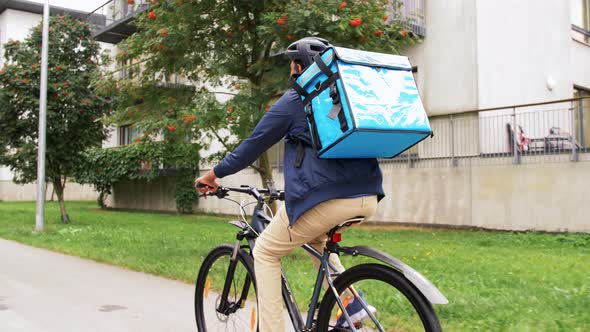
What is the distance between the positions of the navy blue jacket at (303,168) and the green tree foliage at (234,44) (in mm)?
4268

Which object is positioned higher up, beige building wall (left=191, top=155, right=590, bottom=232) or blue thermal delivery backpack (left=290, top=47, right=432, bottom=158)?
blue thermal delivery backpack (left=290, top=47, right=432, bottom=158)

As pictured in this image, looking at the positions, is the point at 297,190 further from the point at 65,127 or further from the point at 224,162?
the point at 65,127

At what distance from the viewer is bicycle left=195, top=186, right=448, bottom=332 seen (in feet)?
Result: 8.02

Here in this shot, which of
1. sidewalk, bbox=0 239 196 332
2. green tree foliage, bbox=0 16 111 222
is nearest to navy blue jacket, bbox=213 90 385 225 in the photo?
sidewalk, bbox=0 239 196 332

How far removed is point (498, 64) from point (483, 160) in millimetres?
2601

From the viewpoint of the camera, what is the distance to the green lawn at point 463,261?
445cm

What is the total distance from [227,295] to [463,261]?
4.94 m

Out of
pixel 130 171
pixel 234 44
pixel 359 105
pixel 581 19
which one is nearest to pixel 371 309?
pixel 359 105

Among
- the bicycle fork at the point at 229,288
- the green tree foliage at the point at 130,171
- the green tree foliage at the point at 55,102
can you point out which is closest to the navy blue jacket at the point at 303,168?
the bicycle fork at the point at 229,288

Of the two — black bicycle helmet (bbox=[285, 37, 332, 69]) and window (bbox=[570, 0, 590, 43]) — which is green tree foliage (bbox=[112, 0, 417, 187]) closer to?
black bicycle helmet (bbox=[285, 37, 332, 69])

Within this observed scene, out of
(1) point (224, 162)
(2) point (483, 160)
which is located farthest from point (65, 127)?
(1) point (224, 162)

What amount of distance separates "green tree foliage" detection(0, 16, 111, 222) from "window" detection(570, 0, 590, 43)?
43.8 ft

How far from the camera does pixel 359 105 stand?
2391 mm

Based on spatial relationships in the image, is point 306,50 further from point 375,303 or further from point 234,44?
point 234,44
